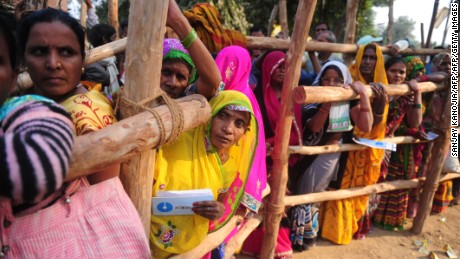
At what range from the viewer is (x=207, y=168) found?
5.88 ft

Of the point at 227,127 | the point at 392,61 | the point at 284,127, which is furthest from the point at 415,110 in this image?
the point at 227,127

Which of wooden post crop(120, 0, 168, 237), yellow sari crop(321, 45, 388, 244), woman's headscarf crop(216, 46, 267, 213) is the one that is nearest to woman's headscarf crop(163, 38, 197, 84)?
wooden post crop(120, 0, 168, 237)

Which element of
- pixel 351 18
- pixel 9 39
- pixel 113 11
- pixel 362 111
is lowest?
pixel 362 111

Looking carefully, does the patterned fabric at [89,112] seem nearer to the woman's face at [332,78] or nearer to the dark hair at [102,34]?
the woman's face at [332,78]

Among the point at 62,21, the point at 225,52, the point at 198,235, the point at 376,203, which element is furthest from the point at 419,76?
the point at 62,21

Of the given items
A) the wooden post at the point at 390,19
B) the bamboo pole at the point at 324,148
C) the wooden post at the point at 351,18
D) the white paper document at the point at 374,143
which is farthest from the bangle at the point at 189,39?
the wooden post at the point at 390,19

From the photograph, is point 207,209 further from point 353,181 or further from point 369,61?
point 369,61

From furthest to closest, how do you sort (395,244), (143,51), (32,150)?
1. (395,244)
2. (143,51)
3. (32,150)

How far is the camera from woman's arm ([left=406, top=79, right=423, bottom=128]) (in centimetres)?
346

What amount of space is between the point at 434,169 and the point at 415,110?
95 cm

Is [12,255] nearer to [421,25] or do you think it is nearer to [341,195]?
[341,195]

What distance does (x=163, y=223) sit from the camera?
5.45 feet

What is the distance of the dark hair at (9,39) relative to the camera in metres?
0.88

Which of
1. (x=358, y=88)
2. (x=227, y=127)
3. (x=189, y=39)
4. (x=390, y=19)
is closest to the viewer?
(x=189, y=39)
